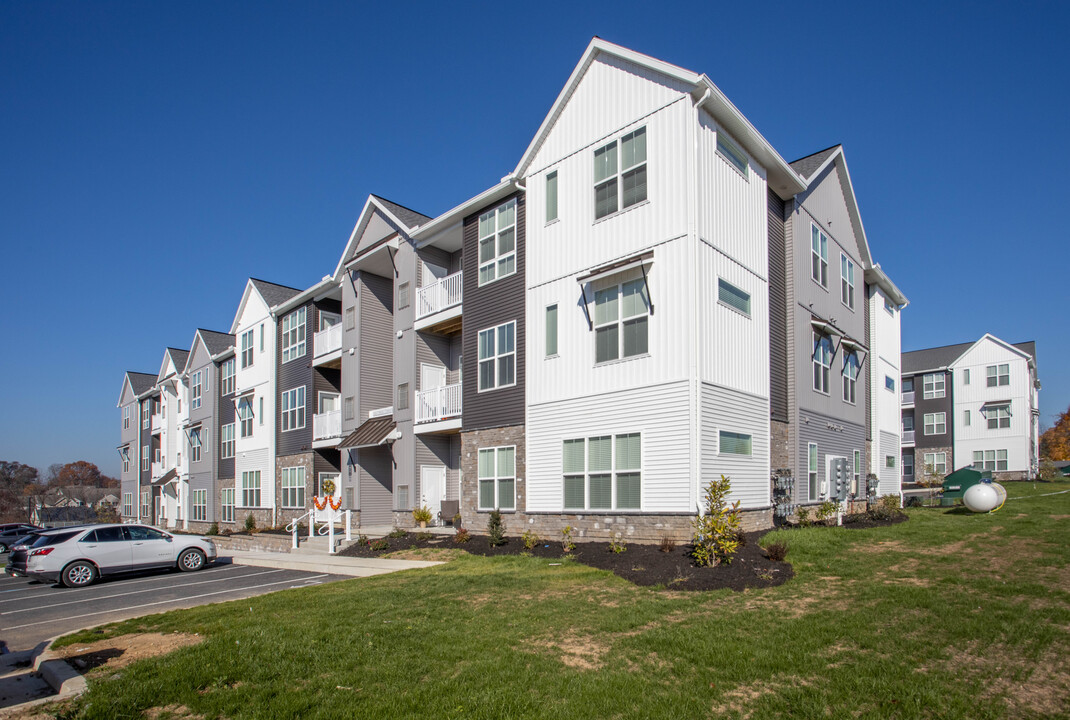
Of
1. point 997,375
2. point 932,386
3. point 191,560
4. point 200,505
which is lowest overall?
point 200,505

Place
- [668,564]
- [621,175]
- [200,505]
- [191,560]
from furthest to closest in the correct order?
[200,505] < [191,560] < [621,175] < [668,564]

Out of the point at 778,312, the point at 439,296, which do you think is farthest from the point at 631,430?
the point at 439,296

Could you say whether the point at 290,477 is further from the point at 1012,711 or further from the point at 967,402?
the point at 967,402

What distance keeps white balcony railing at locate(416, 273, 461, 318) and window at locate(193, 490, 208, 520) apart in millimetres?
23809

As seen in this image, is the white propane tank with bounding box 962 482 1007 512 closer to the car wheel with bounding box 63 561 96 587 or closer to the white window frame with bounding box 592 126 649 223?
the white window frame with bounding box 592 126 649 223

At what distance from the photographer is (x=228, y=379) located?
130 ft

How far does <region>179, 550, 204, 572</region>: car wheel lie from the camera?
63.6 ft

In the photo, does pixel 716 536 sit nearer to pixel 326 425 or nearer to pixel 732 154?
pixel 732 154

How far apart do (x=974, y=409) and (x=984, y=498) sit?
34.8 metres

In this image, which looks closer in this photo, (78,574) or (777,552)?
(777,552)

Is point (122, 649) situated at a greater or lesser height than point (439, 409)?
lesser

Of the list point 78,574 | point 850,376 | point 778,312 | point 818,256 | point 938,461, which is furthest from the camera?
point 938,461

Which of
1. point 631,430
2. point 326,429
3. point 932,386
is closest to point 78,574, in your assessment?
point 326,429

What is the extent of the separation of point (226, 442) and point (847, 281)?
3277 cm
